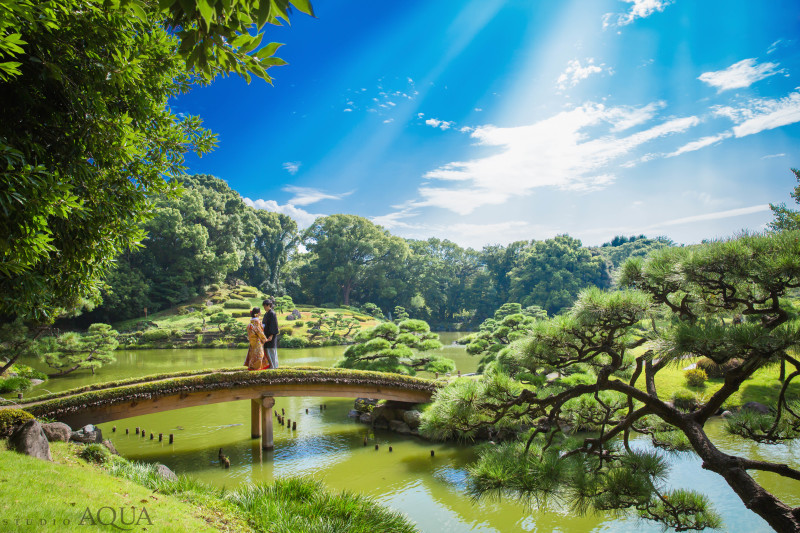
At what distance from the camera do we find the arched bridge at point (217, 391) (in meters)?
6.27

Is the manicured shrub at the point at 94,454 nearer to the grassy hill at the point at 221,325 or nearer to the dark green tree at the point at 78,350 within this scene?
the dark green tree at the point at 78,350

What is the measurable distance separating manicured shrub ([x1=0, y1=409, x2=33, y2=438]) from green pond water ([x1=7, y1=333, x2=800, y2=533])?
2382 millimetres

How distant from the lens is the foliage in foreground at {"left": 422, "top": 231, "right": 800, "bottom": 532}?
2637 millimetres

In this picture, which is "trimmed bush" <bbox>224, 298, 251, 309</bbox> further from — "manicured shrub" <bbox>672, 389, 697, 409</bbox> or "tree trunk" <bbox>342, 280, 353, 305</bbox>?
"manicured shrub" <bbox>672, 389, 697, 409</bbox>

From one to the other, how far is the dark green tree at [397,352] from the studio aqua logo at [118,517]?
7.11 metres

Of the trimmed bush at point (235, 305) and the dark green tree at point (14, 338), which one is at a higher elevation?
the trimmed bush at point (235, 305)

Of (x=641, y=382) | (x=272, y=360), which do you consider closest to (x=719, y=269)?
(x=272, y=360)

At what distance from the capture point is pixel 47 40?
2.73 meters

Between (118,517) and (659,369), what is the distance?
4212mm

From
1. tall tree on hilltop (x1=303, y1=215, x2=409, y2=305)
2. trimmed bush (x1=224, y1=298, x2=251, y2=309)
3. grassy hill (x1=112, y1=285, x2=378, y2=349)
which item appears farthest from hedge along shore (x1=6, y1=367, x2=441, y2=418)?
tall tree on hilltop (x1=303, y1=215, x2=409, y2=305)

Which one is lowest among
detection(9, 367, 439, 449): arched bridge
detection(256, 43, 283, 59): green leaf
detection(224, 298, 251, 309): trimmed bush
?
detection(9, 367, 439, 449): arched bridge

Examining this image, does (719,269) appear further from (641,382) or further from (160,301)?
(160,301)

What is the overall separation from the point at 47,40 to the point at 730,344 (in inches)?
195

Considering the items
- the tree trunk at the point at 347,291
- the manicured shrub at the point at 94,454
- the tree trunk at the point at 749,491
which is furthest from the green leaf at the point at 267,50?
the tree trunk at the point at 347,291
